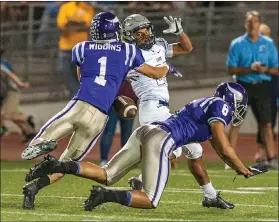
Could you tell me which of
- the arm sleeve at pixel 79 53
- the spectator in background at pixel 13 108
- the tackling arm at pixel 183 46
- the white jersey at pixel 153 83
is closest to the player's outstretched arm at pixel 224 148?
the arm sleeve at pixel 79 53

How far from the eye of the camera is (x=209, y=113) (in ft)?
30.4

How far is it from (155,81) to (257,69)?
359cm

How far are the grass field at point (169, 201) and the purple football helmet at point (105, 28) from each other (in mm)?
1389

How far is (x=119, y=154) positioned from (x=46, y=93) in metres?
9.06

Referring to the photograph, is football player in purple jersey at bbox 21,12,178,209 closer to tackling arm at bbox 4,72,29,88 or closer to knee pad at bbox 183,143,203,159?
knee pad at bbox 183,143,203,159

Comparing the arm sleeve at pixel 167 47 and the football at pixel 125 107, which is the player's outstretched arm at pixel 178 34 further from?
the football at pixel 125 107

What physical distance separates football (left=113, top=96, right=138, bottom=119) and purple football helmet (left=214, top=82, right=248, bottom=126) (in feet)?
2.59

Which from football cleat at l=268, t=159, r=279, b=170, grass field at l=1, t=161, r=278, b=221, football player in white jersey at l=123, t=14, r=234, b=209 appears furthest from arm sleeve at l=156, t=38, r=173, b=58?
football cleat at l=268, t=159, r=279, b=170

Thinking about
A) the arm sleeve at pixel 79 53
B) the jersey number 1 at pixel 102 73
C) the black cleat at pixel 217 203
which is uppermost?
the arm sleeve at pixel 79 53

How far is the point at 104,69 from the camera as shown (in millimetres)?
9805

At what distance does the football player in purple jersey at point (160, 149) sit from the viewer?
29.1 ft

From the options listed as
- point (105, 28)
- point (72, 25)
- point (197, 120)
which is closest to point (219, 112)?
point (197, 120)

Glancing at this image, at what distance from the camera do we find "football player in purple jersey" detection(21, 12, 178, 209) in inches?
381

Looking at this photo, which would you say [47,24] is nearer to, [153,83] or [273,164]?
[273,164]
